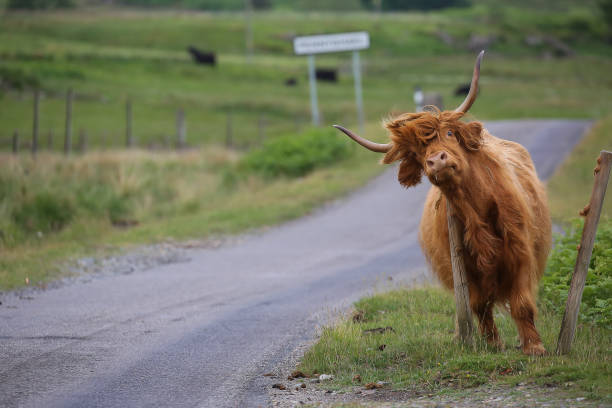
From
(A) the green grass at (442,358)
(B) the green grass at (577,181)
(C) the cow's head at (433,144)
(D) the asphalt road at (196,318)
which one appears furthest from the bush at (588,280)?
(B) the green grass at (577,181)

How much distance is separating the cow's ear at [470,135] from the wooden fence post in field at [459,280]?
467 mm

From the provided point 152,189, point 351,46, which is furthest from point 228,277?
point 351,46

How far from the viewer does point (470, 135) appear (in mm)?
5578

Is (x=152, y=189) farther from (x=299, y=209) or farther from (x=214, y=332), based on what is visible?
(x=214, y=332)

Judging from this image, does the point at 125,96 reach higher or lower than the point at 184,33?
lower

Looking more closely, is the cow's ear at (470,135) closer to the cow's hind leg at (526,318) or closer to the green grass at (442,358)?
the cow's hind leg at (526,318)

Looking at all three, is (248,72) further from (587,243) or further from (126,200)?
(587,243)

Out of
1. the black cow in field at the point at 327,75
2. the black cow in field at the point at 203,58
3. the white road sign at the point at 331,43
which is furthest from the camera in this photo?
the black cow in field at the point at 203,58

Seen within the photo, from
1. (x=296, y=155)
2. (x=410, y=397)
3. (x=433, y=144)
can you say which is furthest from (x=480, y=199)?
(x=296, y=155)

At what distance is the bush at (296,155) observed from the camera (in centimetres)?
2112

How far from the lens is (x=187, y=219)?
49.9 feet

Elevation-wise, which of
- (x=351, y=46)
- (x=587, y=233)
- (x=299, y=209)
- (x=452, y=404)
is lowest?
(x=299, y=209)

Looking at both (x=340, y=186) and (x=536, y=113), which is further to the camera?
(x=536, y=113)

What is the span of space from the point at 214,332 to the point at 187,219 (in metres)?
7.93
